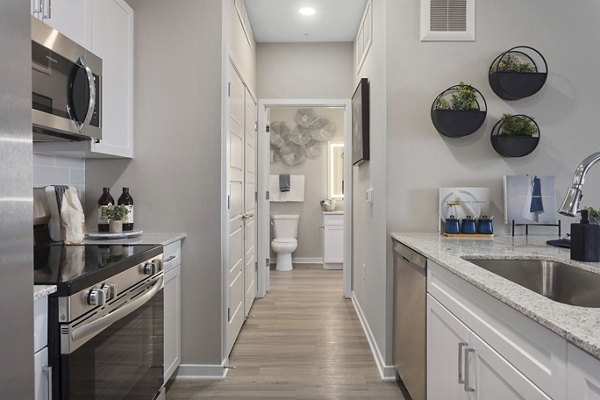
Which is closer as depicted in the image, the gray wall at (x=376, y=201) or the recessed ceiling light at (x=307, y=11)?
the gray wall at (x=376, y=201)

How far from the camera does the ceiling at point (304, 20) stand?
332 cm

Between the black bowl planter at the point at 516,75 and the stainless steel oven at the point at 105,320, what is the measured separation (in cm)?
208

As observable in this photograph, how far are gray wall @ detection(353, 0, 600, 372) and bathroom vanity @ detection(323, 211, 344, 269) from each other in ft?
10.2

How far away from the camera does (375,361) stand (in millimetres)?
2658

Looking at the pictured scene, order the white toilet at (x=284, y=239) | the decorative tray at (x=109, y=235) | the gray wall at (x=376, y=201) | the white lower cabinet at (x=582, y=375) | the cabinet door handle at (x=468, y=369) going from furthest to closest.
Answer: the white toilet at (x=284, y=239) → the gray wall at (x=376, y=201) → the decorative tray at (x=109, y=235) → the cabinet door handle at (x=468, y=369) → the white lower cabinet at (x=582, y=375)

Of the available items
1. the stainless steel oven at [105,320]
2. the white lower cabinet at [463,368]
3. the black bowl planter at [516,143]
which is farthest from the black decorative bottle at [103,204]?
the black bowl planter at [516,143]

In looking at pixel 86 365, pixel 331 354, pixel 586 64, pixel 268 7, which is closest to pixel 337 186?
pixel 268 7

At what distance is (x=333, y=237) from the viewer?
559 centimetres

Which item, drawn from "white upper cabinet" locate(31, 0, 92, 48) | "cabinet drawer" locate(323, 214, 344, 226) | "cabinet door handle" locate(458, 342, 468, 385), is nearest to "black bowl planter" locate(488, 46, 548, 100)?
"cabinet door handle" locate(458, 342, 468, 385)

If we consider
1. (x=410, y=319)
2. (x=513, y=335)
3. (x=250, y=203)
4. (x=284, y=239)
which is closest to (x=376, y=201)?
(x=410, y=319)

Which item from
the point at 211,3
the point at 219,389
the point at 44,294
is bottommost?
the point at 219,389

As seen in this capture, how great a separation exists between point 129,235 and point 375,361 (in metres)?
1.75

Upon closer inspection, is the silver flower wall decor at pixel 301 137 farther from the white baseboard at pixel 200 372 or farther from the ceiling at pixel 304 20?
the white baseboard at pixel 200 372

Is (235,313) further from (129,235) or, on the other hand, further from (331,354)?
(129,235)
